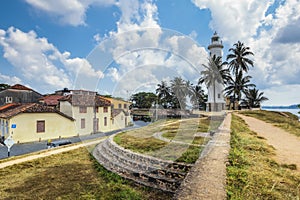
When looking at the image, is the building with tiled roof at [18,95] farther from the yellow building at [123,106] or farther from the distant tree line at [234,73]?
the distant tree line at [234,73]

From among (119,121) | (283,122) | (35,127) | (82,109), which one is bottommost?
(119,121)

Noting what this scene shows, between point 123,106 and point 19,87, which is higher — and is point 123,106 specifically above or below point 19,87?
below

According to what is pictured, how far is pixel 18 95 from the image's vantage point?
1085 inches

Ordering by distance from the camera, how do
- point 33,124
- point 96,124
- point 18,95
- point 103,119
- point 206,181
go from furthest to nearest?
point 18,95 → point 103,119 → point 96,124 → point 33,124 → point 206,181

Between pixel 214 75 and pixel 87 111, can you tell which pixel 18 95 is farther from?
pixel 214 75

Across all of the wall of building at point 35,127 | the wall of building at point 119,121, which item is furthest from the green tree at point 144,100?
the wall of building at point 35,127

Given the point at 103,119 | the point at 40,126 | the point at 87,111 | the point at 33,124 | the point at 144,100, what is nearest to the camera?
the point at 33,124

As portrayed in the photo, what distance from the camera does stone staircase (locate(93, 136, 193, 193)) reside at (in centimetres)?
501

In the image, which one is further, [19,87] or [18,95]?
[19,87]

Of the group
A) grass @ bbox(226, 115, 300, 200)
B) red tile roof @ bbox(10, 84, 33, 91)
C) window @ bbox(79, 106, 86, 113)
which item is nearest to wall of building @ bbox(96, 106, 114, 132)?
window @ bbox(79, 106, 86, 113)

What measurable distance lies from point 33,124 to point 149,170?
55.6 feet

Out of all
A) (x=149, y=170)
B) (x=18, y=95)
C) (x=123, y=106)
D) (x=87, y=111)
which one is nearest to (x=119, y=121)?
(x=123, y=106)

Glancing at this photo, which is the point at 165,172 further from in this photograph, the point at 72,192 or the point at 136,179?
the point at 72,192

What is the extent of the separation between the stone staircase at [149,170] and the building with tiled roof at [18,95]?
1068 inches
